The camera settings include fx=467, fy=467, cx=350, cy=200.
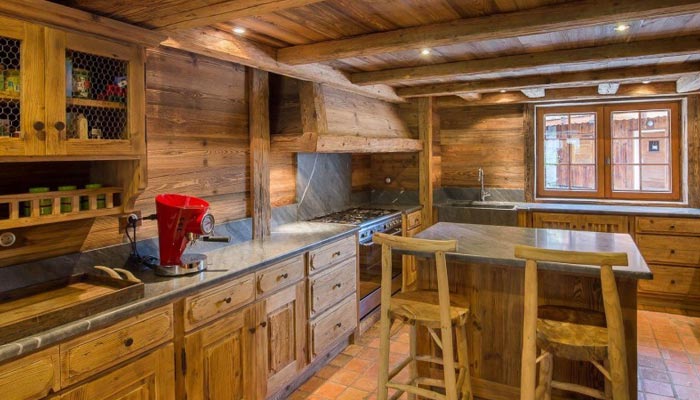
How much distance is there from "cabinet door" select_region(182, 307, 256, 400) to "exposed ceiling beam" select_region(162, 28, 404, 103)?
1402 mm

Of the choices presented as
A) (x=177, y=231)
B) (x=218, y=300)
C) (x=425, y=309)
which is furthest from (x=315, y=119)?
(x=425, y=309)

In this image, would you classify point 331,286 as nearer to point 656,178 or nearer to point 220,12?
point 220,12

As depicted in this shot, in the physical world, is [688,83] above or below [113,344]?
above

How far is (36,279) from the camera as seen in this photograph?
6.57 feet

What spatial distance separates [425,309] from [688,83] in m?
3.57

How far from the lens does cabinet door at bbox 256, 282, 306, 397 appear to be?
262 centimetres

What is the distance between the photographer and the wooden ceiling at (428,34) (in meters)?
2.00

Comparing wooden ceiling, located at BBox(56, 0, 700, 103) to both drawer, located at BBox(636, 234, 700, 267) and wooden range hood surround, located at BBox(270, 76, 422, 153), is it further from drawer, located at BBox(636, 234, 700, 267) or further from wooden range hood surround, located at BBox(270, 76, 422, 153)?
drawer, located at BBox(636, 234, 700, 267)

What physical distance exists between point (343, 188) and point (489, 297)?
2.49 m

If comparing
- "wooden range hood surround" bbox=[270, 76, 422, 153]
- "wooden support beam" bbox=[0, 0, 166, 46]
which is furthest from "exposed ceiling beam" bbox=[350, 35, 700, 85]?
"wooden support beam" bbox=[0, 0, 166, 46]

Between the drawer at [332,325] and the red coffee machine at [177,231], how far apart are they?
3.59 feet

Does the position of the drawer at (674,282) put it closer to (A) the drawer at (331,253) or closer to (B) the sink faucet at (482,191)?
(B) the sink faucet at (482,191)

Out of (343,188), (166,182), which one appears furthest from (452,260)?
(343,188)

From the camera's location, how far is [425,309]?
2.23 meters
